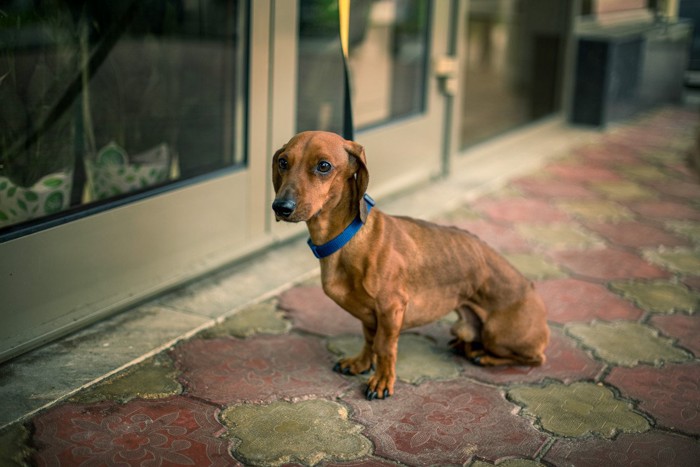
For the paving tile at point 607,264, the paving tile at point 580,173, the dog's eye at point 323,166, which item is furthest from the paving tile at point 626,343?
the paving tile at point 580,173

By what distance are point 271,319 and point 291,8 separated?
141cm

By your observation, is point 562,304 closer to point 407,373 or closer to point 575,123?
point 407,373

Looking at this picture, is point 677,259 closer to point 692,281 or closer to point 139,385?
point 692,281

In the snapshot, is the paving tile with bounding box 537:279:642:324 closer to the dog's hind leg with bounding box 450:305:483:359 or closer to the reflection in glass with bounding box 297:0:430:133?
the dog's hind leg with bounding box 450:305:483:359

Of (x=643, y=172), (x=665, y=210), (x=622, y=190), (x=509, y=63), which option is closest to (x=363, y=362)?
(x=665, y=210)

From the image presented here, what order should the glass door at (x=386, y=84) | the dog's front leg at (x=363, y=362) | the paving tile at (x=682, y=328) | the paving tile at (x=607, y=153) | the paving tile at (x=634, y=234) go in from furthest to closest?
the paving tile at (x=607, y=153) → the paving tile at (x=634, y=234) → the glass door at (x=386, y=84) → the paving tile at (x=682, y=328) → the dog's front leg at (x=363, y=362)

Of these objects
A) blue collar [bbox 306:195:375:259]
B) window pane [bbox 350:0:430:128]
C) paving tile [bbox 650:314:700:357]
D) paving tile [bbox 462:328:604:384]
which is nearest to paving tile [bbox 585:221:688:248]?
paving tile [bbox 650:314:700:357]

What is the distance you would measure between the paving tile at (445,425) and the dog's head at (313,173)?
651mm

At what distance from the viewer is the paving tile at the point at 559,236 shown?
4.27 meters

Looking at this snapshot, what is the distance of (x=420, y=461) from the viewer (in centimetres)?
233

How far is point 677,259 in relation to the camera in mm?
4125

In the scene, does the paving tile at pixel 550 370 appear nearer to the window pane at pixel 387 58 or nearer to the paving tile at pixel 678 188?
the window pane at pixel 387 58

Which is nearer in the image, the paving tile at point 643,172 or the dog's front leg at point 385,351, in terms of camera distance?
the dog's front leg at point 385,351

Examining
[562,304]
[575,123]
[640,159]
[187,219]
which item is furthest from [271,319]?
[575,123]
